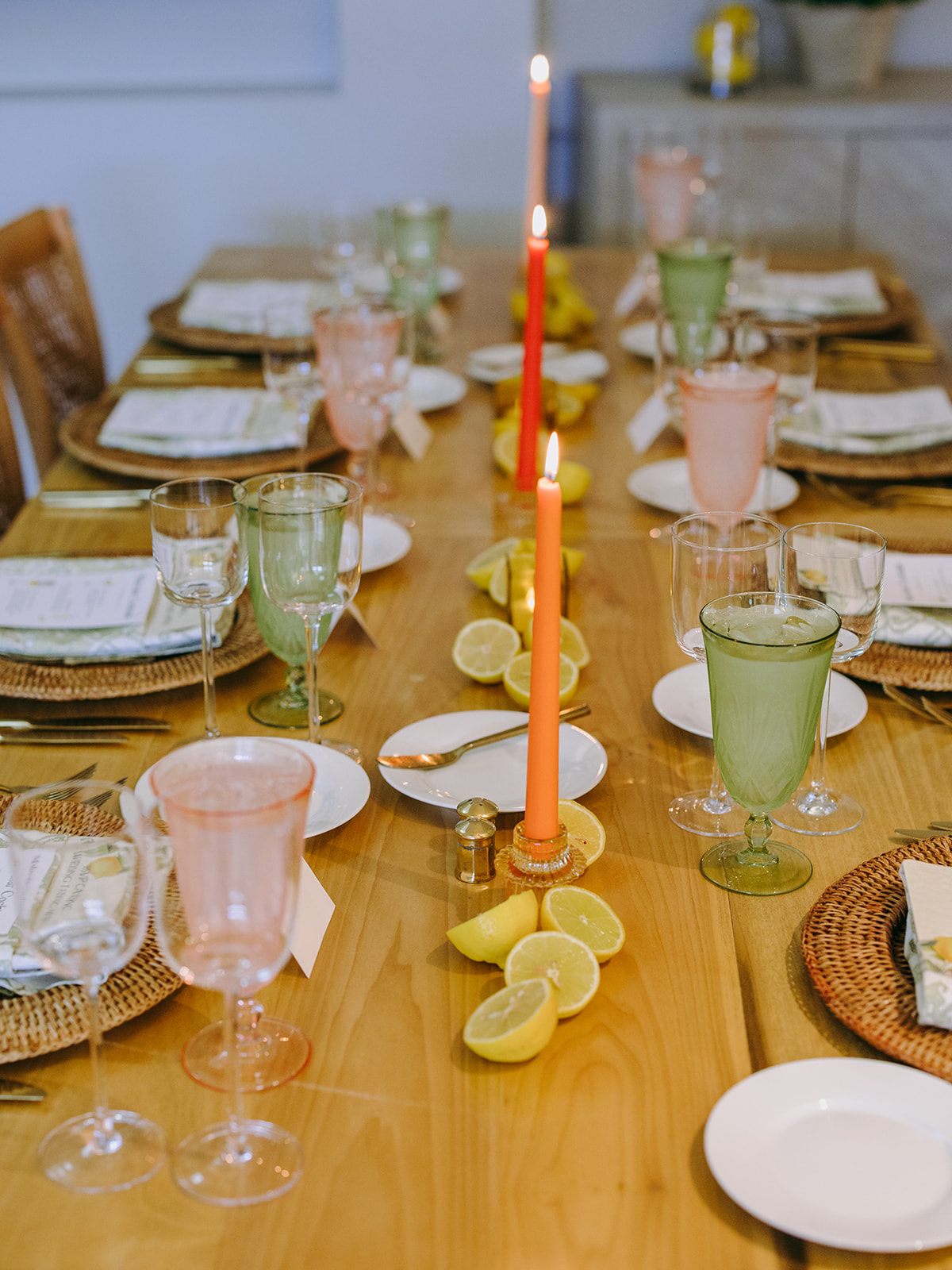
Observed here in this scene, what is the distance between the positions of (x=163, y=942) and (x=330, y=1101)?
14 centimetres

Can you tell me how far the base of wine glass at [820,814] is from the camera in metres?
0.95

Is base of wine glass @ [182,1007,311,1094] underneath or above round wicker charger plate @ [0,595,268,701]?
underneath

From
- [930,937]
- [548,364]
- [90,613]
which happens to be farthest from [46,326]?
[930,937]

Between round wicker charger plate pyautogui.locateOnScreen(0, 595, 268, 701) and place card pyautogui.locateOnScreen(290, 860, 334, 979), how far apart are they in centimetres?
32

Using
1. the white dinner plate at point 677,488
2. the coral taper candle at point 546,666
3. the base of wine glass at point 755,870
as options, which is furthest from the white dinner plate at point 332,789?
the white dinner plate at point 677,488

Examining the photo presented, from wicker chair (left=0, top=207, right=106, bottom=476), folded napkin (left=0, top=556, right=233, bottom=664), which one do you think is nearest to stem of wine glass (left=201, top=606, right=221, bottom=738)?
folded napkin (left=0, top=556, right=233, bottom=664)

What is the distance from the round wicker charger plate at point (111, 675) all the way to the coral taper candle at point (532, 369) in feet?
1.57

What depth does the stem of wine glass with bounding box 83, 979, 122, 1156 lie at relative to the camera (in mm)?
658

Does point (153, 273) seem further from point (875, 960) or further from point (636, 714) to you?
point (875, 960)

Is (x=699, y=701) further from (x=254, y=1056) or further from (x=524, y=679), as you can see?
(x=254, y=1056)

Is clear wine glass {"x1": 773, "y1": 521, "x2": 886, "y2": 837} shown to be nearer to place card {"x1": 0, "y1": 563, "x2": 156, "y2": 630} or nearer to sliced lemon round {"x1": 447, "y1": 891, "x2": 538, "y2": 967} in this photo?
sliced lemon round {"x1": 447, "y1": 891, "x2": 538, "y2": 967}

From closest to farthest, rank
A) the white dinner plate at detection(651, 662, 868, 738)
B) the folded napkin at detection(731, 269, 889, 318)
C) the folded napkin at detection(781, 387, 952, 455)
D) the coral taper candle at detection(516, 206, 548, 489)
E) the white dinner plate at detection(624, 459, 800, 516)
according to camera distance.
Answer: the white dinner plate at detection(651, 662, 868, 738), the coral taper candle at detection(516, 206, 548, 489), the white dinner plate at detection(624, 459, 800, 516), the folded napkin at detection(781, 387, 952, 455), the folded napkin at detection(731, 269, 889, 318)

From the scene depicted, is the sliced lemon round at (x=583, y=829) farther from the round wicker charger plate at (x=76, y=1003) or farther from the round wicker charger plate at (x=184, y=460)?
the round wicker charger plate at (x=184, y=460)

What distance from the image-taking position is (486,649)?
45.9 inches
